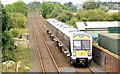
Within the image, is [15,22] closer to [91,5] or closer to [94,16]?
[94,16]

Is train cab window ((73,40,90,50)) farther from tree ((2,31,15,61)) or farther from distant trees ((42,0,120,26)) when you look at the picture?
distant trees ((42,0,120,26))

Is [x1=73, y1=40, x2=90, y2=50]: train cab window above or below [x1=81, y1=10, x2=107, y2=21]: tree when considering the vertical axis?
below

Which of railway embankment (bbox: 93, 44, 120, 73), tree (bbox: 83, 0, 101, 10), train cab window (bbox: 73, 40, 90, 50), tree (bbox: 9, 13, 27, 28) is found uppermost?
tree (bbox: 83, 0, 101, 10)

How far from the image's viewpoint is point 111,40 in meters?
16.1

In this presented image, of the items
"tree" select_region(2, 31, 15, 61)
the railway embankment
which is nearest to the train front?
the railway embankment

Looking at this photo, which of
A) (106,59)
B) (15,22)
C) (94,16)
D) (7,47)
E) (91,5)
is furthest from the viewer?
(91,5)

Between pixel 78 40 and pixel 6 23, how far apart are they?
408 inches

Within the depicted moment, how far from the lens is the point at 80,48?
16922 millimetres

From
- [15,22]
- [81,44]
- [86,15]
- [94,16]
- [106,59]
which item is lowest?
[106,59]

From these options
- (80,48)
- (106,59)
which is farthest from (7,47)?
(106,59)

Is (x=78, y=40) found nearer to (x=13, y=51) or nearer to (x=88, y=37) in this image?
(x=88, y=37)

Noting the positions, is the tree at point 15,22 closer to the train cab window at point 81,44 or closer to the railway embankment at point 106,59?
the railway embankment at point 106,59

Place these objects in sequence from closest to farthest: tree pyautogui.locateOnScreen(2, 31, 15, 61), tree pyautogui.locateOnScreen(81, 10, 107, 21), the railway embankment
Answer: the railway embankment, tree pyautogui.locateOnScreen(2, 31, 15, 61), tree pyautogui.locateOnScreen(81, 10, 107, 21)

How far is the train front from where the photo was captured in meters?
16.8
